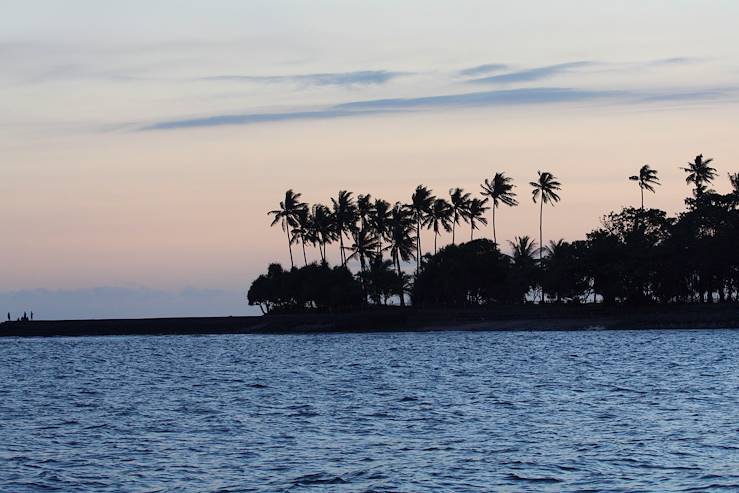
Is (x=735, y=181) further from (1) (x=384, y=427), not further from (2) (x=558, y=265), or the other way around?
(1) (x=384, y=427)

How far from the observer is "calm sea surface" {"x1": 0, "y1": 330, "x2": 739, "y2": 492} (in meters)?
34.1

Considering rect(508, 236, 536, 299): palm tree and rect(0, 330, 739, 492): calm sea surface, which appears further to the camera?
rect(508, 236, 536, 299): palm tree

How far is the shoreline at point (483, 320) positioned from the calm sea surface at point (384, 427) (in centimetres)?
6004

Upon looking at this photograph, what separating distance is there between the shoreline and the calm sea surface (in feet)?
197

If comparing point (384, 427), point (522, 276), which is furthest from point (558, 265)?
point (384, 427)

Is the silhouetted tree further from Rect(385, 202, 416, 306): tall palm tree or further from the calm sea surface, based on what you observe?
the calm sea surface

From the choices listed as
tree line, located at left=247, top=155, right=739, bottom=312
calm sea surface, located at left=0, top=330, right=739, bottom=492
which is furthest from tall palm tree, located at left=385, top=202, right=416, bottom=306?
calm sea surface, located at left=0, top=330, right=739, bottom=492

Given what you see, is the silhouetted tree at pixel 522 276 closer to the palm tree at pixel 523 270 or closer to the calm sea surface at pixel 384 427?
the palm tree at pixel 523 270

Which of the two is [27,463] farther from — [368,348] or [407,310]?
[407,310]

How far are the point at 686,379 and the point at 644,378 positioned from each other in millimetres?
2544

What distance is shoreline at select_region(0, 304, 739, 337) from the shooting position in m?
145

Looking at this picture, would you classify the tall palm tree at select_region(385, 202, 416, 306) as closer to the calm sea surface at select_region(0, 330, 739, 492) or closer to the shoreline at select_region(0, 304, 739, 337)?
the shoreline at select_region(0, 304, 739, 337)

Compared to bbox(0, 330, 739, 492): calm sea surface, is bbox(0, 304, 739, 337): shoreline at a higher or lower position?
higher

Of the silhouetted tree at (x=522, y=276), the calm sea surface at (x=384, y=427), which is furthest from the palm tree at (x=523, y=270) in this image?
the calm sea surface at (x=384, y=427)
